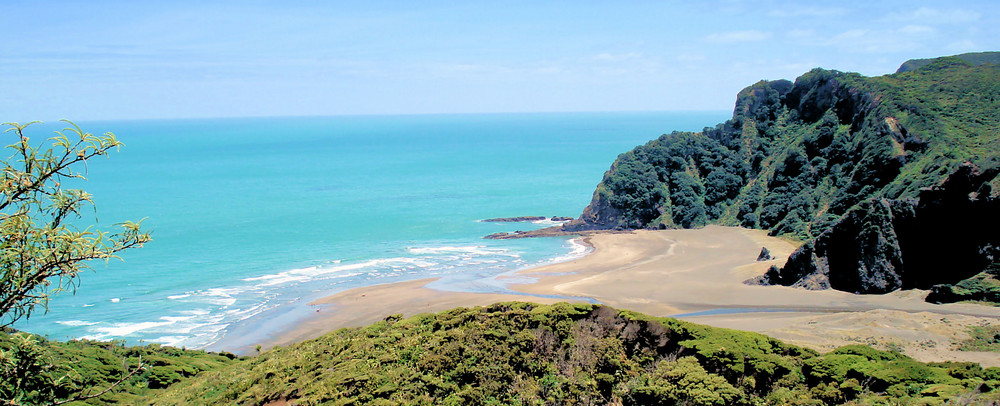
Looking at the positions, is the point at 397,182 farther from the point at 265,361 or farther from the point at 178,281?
the point at 265,361

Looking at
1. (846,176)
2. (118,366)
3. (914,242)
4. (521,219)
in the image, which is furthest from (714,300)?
(521,219)

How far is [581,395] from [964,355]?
16197mm

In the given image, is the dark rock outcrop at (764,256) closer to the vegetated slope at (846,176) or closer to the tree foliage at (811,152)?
the vegetated slope at (846,176)

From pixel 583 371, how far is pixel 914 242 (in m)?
27.8

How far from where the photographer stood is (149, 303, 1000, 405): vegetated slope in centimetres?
1598

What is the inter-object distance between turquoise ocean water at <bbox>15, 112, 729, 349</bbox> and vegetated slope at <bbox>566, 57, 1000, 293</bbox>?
14.8 metres

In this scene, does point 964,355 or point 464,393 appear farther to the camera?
point 964,355

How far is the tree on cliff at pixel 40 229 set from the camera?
6637mm

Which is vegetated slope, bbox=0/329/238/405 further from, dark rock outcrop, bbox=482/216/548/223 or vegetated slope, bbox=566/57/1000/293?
dark rock outcrop, bbox=482/216/548/223

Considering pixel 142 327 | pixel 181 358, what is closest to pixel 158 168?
pixel 142 327

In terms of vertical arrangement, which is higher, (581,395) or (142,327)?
(581,395)

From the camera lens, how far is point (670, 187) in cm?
6881

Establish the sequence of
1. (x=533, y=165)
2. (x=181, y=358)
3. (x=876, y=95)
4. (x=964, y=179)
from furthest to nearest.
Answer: (x=533, y=165) < (x=876, y=95) < (x=964, y=179) < (x=181, y=358)

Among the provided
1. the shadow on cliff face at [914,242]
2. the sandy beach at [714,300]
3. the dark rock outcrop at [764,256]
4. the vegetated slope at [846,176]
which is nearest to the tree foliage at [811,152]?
the vegetated slope at [846,176]
